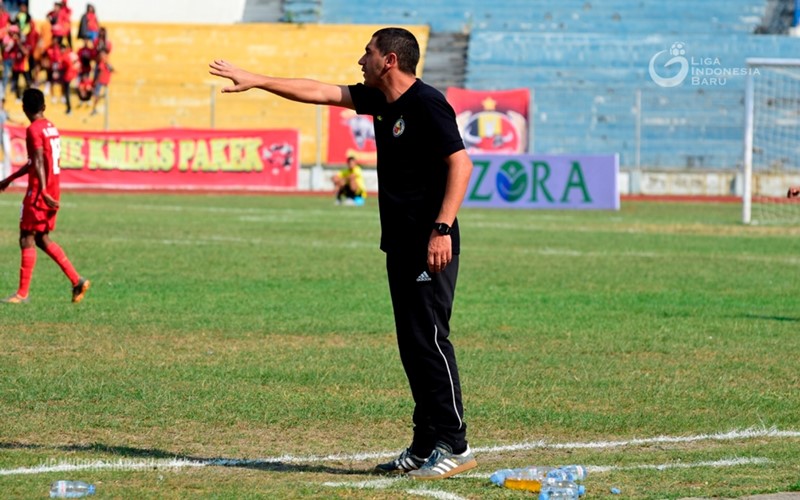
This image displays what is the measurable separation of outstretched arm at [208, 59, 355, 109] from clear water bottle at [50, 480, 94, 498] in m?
2.14

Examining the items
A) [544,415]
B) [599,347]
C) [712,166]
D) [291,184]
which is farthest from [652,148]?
[544,415]

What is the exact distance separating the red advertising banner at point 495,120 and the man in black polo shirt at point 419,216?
34.3 m

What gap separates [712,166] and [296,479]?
38.7 metres

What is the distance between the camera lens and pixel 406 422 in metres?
8.47

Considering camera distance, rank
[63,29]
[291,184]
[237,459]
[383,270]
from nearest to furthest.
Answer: [237,459] < [383,270] < [291,184] < [63,29]

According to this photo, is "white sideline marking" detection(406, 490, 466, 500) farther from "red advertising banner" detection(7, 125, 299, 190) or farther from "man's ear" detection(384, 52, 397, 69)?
"red advertising banner" detection(7, 125, 299, 190)

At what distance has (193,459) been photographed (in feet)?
23.7

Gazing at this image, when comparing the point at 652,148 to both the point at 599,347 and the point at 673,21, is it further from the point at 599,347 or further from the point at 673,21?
the point at 599,347

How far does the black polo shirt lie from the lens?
7.01m

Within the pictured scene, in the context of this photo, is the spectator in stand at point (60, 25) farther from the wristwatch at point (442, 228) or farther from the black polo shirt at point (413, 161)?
the wristwatch at point (442, 228)

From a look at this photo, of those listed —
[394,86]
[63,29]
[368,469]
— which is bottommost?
[368,469]

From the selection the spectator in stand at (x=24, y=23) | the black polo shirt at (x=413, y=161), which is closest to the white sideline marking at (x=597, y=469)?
the black polo shirt at (x=413, y=161)

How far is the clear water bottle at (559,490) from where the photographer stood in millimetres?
6191

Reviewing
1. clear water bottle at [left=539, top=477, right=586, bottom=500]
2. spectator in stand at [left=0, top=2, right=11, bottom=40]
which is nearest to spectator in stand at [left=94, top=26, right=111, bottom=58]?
spectator in stand at [left=0, top=2, right=11, bottom=40]
